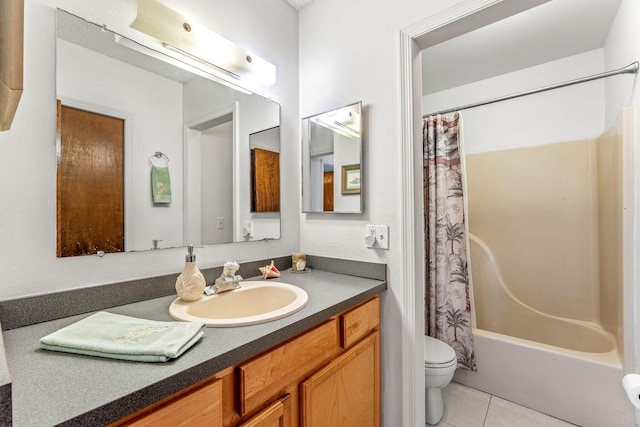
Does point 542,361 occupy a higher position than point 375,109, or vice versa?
point 375,109

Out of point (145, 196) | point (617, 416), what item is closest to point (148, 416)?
point (145, 196)

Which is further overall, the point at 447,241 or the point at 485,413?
the point at 447,241

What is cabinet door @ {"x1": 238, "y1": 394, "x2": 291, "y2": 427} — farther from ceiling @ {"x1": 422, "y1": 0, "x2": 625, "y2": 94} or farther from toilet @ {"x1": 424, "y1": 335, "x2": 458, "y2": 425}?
ceiling @ {"x1": 422, "y1": 0, "x2": 625, "y2": 94}

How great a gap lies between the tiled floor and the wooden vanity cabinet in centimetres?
73

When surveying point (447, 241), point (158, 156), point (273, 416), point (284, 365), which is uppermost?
point (158, 156)

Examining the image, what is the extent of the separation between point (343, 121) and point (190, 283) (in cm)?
105

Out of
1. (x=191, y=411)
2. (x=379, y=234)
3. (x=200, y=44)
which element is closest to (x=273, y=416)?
(x=191, y=411)

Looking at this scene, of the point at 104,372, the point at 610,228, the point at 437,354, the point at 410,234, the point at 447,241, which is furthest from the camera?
the point at 447,241

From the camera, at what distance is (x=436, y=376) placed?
1.56 m

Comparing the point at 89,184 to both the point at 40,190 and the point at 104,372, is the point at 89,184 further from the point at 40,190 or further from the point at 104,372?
the point at 104,372

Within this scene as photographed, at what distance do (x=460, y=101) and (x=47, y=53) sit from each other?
9.22ft

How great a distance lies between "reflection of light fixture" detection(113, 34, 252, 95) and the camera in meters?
1.05

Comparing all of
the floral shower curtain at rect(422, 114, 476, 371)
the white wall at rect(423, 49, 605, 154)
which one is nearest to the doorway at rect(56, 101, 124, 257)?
the floral shower curtain at rect(422, 114, 476, 371)

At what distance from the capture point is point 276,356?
2.64 ft
